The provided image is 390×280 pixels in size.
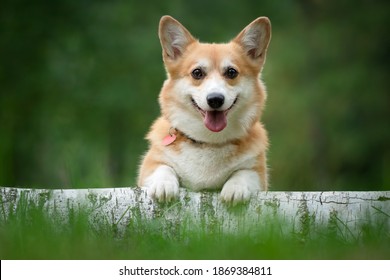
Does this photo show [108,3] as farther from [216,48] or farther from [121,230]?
[121,230]

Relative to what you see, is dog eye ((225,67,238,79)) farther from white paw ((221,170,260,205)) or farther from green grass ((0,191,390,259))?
green grass ((0,191,390,259))

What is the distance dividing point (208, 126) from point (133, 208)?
862 mm

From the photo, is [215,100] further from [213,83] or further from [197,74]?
[197,74]

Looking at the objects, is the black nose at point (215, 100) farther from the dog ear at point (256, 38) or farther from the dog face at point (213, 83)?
the dog ear at point (256, 38)

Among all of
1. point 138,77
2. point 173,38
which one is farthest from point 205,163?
point 138,77

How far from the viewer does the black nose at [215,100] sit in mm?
4812

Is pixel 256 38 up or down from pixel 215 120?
up

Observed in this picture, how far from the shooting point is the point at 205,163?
495 cm

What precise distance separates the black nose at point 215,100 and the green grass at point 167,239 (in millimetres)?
903

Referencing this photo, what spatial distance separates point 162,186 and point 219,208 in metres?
0.38

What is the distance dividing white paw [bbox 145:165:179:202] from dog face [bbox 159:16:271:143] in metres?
0.46

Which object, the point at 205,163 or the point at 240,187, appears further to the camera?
the point at 205,163

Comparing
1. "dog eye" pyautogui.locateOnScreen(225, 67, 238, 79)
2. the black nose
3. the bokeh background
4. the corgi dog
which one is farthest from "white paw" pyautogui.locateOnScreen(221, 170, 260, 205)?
the bokeh background

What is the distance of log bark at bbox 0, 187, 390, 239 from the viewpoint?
14.1ft
